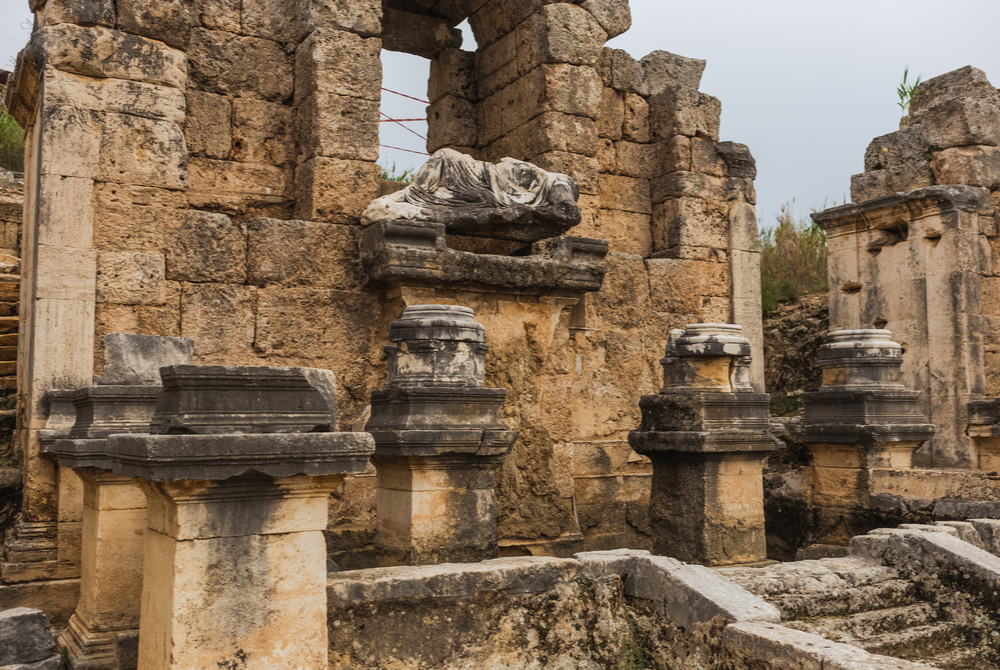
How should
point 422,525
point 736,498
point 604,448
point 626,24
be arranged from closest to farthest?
1. point 422,525
2. point 736,498
3. point 604,448
4. point 626,24

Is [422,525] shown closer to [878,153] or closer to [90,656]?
[90,656]

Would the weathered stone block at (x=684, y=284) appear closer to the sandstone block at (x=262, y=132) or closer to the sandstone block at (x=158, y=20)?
the sandstone block at (x=262, y=132)

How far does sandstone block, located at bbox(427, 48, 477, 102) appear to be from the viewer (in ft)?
28.9

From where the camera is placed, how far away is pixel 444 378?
18.0 ft

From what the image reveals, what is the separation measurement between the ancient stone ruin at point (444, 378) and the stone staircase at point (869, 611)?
0.08 feet

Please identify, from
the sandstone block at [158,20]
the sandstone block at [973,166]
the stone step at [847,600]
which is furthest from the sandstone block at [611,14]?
the stone step at [847,600]

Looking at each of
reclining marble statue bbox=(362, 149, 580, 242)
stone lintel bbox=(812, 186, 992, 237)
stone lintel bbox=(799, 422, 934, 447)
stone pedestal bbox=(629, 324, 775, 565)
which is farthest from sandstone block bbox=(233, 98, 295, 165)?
stone lintel bbox=(812, 186, 992, 237)

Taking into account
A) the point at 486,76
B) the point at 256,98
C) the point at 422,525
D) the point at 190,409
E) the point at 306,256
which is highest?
the point at 486,76

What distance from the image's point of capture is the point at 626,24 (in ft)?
27.8

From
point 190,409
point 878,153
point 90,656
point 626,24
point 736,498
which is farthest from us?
point 878,153

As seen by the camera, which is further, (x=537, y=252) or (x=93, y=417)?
(x=537, y=252)

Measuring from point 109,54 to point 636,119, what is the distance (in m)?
4.79

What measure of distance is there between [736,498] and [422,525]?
7.20ft

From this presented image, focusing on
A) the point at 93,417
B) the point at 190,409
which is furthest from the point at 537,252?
the point at 190,409
